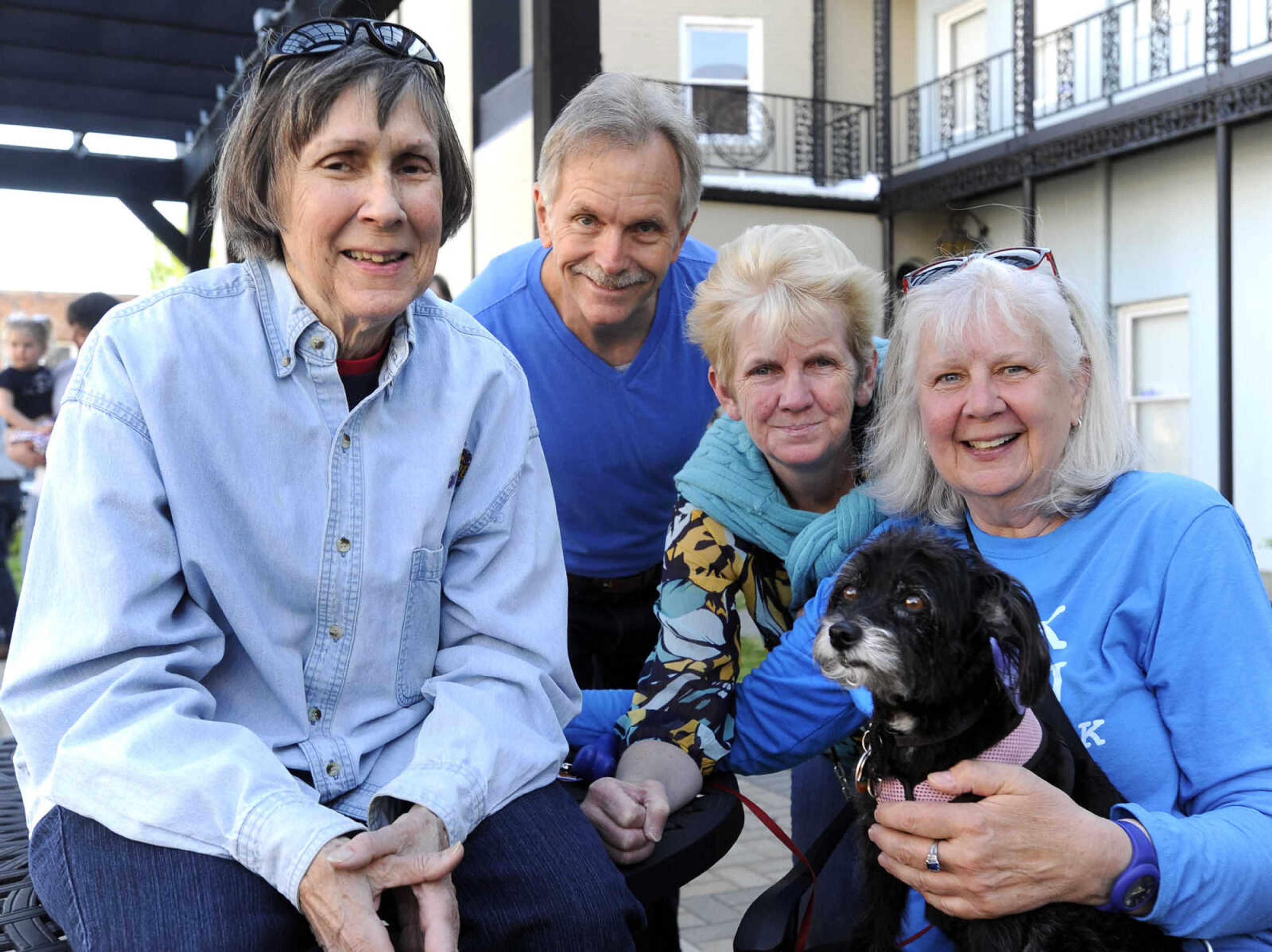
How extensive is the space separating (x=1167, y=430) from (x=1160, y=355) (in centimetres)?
98

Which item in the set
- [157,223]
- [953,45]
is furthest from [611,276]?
[953,45]

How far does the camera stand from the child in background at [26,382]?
9.19m

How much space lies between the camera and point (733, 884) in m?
5.36

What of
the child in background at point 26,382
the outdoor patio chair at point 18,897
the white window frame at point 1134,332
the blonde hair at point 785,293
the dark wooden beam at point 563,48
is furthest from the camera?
the white window frame at point 1134,332

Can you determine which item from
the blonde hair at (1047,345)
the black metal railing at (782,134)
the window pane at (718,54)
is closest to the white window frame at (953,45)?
the black metal railing at (782,134)

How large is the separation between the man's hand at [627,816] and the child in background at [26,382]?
8013mm

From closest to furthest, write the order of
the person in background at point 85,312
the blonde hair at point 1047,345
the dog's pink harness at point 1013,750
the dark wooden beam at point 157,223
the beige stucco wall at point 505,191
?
the dog's pink harness at point 1013,750
the blonde hair at point 1047,345
the person in background at point 85,312
the dark wooden beam at point 157,223
the beige stucco wall at point 505,191

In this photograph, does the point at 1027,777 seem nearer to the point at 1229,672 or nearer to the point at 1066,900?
the point at 1066,900

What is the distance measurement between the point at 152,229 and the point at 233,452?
7917mm

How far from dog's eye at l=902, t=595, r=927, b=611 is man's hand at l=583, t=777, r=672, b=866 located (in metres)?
0.64

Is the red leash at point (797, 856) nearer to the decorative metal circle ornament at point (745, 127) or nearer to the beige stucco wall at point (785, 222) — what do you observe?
the beige stucco wall at point (785, 222)

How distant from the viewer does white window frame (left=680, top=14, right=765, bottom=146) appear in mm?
18281

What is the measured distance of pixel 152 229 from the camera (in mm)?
9047

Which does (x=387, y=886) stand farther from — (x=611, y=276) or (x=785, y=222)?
(x=785, y=222)
